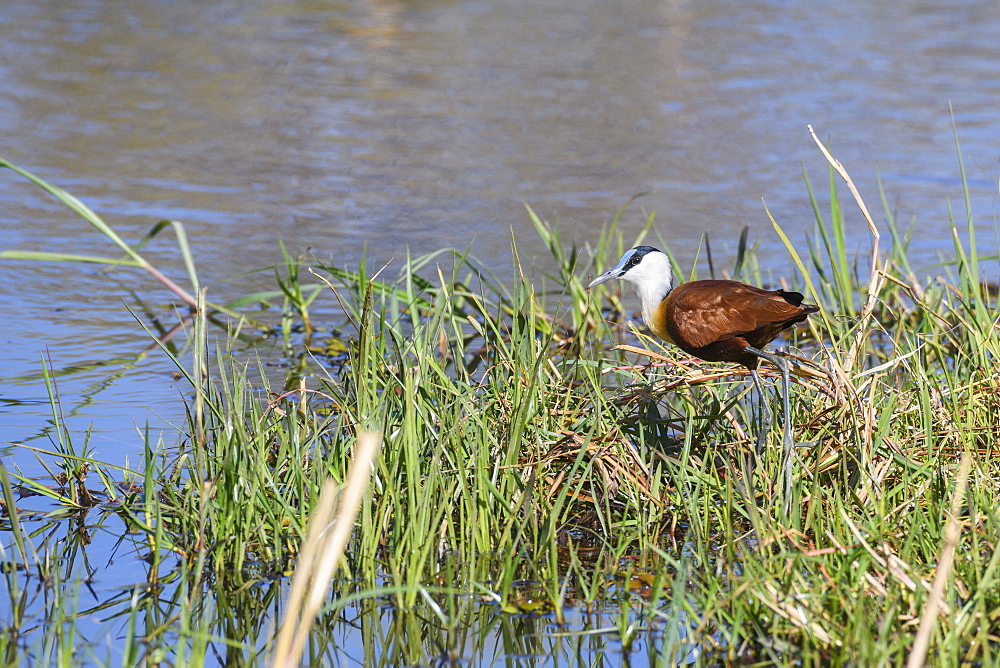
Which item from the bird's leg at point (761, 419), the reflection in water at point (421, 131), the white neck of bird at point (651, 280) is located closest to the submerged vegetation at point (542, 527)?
the bird's leg at point (761, 419)

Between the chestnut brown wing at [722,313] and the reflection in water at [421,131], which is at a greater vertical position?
the chestnut brown wing at [722,313]

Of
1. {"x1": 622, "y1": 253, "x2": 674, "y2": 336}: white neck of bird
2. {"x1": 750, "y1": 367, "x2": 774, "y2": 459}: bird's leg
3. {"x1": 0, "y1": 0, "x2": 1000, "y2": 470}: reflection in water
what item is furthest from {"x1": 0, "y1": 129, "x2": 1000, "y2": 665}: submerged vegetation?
{"x1": 0, "y1": 0, "x2": 1000, "y2": 470}: reflection in water

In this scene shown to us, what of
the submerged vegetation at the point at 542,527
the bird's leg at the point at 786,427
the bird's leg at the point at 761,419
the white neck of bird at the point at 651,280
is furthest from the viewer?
the white neck of bird at the point at 651,280

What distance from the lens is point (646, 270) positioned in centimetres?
414

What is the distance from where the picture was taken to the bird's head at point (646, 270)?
162 inches

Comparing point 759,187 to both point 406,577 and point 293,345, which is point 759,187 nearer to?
point 293,345

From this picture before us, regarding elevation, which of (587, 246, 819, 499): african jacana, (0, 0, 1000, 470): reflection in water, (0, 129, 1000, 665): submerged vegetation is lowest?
(0, 0, 1000, 470): reflection in water

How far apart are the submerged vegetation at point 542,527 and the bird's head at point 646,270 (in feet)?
A: 0.84

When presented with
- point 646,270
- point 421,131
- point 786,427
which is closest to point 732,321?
point 786,427

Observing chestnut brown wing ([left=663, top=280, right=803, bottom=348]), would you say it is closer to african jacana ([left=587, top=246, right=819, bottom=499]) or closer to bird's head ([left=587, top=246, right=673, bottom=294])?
african jacana ([left=587, top=246, right=819, bottom=499])

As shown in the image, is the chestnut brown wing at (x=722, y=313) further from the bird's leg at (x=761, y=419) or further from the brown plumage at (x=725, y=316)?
the bird's leg at (x=761, y=419)

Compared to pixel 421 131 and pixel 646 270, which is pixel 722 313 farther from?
pixel 421 131

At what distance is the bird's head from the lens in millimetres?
4113

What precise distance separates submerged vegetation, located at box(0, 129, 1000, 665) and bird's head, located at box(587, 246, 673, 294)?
0.84 ft
